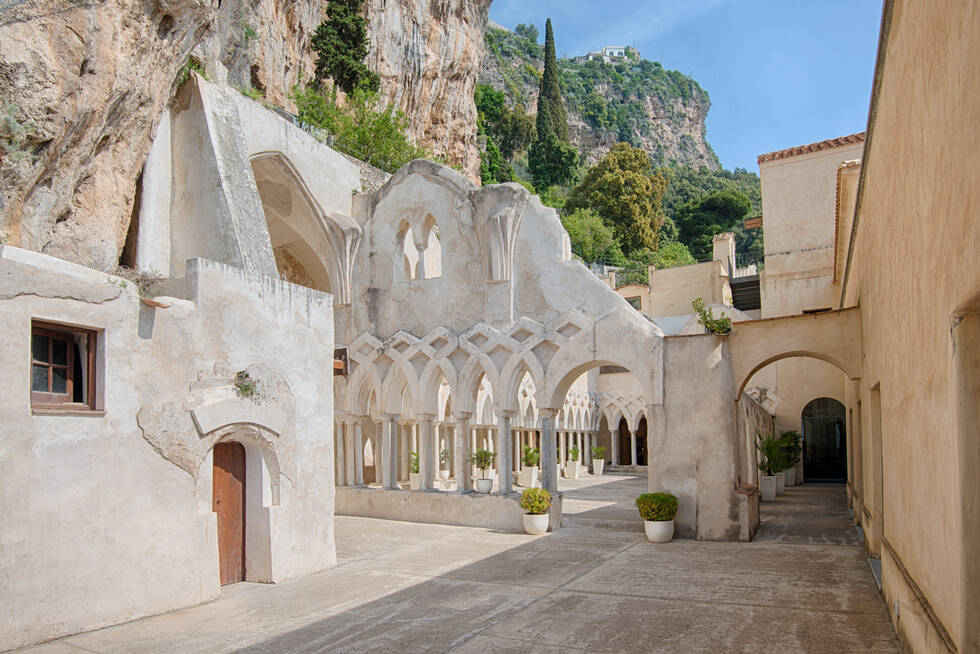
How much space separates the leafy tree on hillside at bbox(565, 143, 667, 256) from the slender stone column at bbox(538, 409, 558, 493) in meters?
41.0

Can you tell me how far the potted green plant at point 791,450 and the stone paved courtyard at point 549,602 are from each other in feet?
31.7

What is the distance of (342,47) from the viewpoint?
36594 millimetres

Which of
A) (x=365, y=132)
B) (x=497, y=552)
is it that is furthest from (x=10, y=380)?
(x=365, y=132)

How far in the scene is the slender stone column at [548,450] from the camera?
43.7 feet

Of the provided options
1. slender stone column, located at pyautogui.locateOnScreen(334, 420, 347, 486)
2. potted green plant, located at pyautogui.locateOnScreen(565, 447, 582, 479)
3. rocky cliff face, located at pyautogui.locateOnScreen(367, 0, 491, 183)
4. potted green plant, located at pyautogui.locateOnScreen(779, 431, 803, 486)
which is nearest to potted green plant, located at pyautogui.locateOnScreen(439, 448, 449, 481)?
slender stone column, located at pyautogui.locateOnScreen(334, 420, 347, 486)

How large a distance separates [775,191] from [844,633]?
2249 centimetres

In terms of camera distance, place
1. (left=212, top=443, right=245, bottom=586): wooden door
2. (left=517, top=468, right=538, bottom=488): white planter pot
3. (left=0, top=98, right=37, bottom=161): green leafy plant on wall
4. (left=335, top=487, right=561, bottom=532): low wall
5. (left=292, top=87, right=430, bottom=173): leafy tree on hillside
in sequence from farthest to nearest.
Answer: (left=292, top=87, right=430, bottom=173): leafy tree on hillside
(left=517, top=468, right=538, bottom=488): white planter pot
(left=335, top=487, right=561, bottom=532): low wall
(left=212, top=443, right=245, bottom=586): wooden door
(left=0, top=98, right=37, bottom=161): green leafy plant on wall

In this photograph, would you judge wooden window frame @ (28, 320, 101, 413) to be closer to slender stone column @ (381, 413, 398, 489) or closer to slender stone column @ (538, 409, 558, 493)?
slender stone column @ (538, 409, 558, 493)

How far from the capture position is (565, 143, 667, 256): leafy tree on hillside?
53138mm

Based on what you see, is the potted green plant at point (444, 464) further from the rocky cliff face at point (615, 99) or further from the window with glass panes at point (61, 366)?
the rocky cliff face at point (615, 99)

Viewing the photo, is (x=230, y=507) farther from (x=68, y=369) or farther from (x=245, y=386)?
(x=68, y=369)

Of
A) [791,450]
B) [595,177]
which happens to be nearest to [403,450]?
[791,450]

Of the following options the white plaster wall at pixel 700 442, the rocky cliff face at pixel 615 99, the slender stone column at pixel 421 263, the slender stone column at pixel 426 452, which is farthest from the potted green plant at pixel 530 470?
the rocky cliff face at pixel 615 99

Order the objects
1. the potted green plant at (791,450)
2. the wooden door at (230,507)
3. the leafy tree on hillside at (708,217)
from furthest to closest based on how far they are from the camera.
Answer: the leafy tree on hillside at (708,217) < the potted green plant at (791,450) < the wooden door at (230,507)
